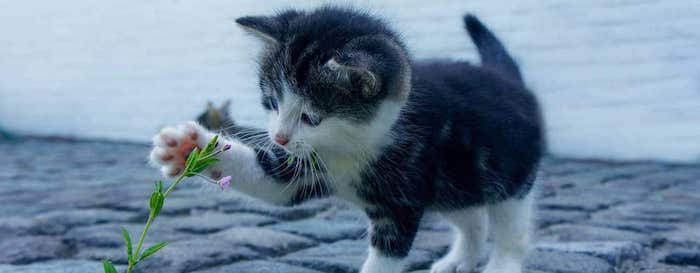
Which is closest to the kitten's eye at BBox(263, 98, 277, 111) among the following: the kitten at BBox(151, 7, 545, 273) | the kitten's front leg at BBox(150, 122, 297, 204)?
the kitten at BBox(151, 7, 545, 273)

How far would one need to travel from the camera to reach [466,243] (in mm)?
3164

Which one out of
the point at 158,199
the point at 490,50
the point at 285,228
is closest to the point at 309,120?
the point at 158,199

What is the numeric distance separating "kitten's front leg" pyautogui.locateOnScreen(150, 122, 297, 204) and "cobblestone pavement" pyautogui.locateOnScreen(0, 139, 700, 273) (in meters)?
0.23

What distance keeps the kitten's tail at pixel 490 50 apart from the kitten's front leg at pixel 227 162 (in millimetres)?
1340

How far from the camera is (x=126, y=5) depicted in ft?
34.0

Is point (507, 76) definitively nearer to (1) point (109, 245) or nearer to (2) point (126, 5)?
(1) point (109, 245)

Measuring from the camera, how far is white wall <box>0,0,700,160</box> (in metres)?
→ 7.00

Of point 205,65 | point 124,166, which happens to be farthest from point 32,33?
point 124,166

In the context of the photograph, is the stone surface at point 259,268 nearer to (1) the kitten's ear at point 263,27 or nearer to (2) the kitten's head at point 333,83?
(2) the kitten's head at point 333,83

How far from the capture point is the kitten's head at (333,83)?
85.5 inches

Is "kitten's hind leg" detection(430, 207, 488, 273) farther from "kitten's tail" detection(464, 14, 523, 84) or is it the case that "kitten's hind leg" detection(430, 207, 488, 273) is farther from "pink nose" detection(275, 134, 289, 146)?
"pink nose" detection(275, 134, 289, 146)

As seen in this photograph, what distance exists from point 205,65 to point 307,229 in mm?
6195

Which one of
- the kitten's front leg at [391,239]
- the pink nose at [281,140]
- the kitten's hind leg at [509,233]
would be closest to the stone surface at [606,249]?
the kitten's hind leg at [509,233]

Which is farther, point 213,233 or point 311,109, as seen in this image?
point 213,233
